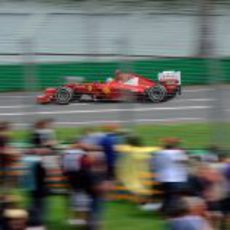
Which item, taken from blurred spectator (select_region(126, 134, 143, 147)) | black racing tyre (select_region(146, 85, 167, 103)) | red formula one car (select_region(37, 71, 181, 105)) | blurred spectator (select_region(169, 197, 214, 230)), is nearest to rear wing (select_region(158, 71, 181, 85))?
red formula one car (select_region(37, 71, 181, 105))

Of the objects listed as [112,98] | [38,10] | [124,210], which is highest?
[38,10]

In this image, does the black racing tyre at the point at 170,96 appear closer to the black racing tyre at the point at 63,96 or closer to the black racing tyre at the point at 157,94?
the black racing tyre at the point at 157,94

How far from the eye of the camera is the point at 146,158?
1204cm

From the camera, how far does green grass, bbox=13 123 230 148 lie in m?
13.8

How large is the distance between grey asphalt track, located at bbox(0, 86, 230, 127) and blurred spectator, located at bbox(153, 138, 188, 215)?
1.59 metres

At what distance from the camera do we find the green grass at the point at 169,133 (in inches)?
543

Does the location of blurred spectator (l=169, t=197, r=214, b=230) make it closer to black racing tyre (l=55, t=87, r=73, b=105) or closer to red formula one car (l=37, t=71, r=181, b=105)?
red formula one car (l=37, t=71, r=181, b=105)

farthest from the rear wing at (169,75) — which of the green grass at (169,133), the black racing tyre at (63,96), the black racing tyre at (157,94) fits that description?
the black racing tyre at (63,96)

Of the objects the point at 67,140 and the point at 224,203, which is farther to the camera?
the point at 67,140

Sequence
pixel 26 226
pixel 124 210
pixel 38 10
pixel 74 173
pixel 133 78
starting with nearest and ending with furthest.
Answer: pixel 26 226, pixel 74 173, pixel 124 210, pixel 133 78, pixel 38 10

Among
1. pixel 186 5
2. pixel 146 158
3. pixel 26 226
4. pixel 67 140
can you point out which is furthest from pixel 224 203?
pixel 186 5

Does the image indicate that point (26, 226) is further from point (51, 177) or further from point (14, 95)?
point (14, 95)

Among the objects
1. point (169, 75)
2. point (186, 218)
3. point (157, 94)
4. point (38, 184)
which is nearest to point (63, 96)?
point (157, 94)

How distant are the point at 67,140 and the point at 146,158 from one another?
7.81ft
